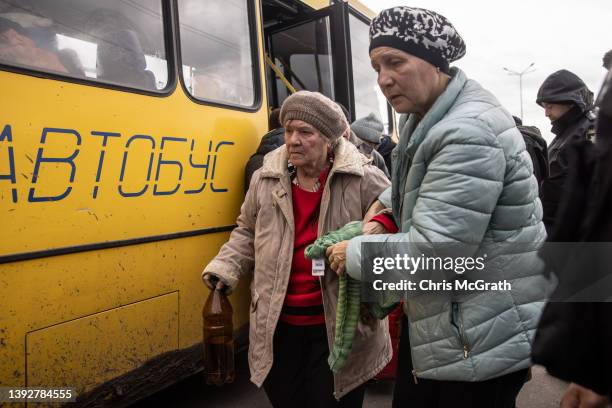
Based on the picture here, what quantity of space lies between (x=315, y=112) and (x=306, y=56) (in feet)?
8.25

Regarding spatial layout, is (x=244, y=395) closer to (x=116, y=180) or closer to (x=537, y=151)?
(x=116, y=180)

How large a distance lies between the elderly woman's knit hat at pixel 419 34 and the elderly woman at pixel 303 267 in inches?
26.1

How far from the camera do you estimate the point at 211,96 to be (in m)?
2.95

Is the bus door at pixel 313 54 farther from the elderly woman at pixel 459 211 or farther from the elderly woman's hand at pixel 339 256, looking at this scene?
the elderly woman's hand at pixel 339 256

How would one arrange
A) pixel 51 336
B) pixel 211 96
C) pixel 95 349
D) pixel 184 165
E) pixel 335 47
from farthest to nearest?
pixel 335 47 → pixel 211 96 → pixel 184 165 → pixel 95 349 → pixel 51 336

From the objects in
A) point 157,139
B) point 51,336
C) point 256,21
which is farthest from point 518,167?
point 256,21

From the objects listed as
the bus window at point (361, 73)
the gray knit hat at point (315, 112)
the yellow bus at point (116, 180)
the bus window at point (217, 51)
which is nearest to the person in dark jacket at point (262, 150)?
the yellow bus at point (116, 180)

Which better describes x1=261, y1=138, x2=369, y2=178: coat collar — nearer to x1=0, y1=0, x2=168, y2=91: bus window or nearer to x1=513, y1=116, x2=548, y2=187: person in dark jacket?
x1=0, y1=0, x2=168, y2=91: bus window

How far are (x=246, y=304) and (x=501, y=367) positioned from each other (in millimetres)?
1992

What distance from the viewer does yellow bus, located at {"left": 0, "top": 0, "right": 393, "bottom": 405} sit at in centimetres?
197

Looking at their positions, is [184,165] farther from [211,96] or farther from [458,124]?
[458,124]

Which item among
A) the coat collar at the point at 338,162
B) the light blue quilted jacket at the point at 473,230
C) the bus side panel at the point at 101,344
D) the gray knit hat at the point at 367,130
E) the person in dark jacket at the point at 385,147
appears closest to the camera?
the light blue quilted jacket at the point at 473,230

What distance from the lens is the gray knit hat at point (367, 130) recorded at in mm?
4336

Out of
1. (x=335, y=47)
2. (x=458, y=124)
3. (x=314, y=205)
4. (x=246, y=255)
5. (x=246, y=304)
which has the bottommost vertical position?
(x=246, y=304)
